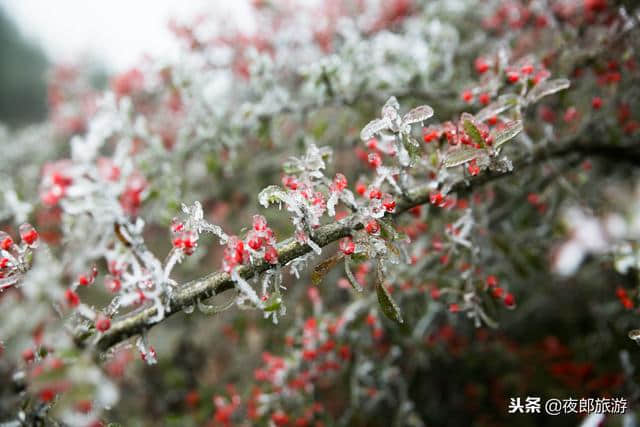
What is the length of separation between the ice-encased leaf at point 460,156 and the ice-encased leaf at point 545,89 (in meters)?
0.47

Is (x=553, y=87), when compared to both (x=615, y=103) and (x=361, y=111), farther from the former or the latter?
(x=361, y=111)

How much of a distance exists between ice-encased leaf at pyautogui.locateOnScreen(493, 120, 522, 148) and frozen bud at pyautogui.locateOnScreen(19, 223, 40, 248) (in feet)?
4.71

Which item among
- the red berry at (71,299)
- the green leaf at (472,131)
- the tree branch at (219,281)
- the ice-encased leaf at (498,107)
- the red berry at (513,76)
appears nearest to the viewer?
the red berry at (71,299)

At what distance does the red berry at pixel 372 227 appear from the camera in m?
1.27

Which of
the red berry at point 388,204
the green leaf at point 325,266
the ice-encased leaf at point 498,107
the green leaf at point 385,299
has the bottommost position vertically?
the green leaf at point 385,299

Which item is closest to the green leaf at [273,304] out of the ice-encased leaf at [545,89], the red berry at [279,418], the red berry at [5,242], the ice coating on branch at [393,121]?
the ice coating on branch at [393,121]

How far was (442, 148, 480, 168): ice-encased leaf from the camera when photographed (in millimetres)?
1294

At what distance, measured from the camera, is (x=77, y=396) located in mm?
827

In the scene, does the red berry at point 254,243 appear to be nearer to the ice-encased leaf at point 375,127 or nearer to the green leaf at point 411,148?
the ice-encased leaf at point 375,127

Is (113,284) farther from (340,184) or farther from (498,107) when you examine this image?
(498,107)

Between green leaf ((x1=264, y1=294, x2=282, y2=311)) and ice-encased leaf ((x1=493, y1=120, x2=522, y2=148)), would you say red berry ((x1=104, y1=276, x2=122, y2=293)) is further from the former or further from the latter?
ice-encased leaf ((x1=493, y1=120, x2=522, y2=148))

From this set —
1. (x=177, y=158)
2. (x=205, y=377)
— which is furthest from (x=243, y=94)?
(x=205, y=377)

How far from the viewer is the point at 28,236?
4.10 feet

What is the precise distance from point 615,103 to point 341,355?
1961 mm
